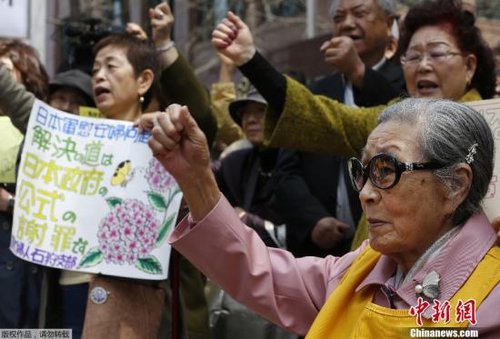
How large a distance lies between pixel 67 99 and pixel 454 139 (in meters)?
3.11

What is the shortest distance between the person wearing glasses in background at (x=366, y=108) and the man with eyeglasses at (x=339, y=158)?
11.5 inches

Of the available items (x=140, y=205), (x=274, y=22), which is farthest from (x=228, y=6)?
(x=140, y=205)

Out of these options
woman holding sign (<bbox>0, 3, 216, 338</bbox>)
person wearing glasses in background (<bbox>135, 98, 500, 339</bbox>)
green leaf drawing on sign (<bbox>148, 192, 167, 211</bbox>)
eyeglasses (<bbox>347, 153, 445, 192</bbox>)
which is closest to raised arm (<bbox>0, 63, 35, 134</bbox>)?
woman holding sign (<bbox>0, 3, 216, 338</bbox>)

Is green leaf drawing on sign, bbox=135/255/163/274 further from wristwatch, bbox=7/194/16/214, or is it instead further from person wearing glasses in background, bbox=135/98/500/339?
person wearing glasses in background, bbox=135/98/500/339

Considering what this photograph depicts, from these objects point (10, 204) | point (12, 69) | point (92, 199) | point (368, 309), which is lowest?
point (10, 204)

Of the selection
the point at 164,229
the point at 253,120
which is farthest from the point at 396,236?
the point at 253,120

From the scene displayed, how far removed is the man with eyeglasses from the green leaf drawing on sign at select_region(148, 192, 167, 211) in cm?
74

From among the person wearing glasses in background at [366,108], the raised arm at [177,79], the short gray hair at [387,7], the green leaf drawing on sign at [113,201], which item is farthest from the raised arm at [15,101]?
the short gray hair at [387,7]

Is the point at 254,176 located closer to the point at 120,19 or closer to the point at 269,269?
the point at 269,269

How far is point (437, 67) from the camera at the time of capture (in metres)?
4.95

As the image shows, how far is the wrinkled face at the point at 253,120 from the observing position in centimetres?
632

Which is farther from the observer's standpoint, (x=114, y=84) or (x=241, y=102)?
(x=241, y=102)

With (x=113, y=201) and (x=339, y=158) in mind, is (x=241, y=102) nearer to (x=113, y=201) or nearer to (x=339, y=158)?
(x=339, y=158)

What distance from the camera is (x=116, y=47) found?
19.0 feet
